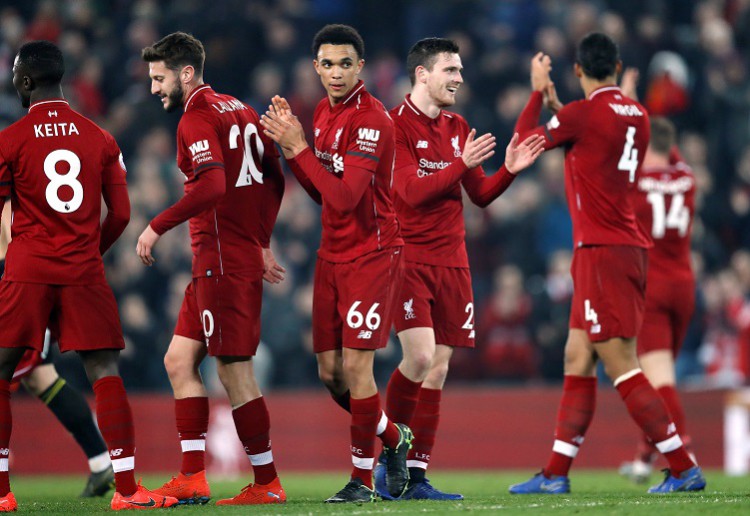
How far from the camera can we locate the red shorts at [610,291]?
290 inches

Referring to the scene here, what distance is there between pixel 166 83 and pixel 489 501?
9.81ft

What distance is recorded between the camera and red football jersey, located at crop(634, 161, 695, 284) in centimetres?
930

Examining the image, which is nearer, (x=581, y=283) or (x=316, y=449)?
(x=581, y=283)

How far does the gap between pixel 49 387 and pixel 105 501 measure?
3.71 feet

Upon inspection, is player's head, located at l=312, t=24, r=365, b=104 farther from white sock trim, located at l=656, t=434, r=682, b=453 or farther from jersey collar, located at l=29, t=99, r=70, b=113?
white sock trim, located at l=656, t=434, r=682, b=453

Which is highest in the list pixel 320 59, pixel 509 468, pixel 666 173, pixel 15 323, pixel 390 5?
pixel 390 5

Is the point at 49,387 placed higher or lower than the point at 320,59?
lower

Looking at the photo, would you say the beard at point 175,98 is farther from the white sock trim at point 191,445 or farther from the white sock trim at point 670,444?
the white sock trim at point 670,444

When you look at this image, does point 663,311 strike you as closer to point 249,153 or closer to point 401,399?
point 401,399

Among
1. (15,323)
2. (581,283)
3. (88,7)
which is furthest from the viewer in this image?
(88,7)

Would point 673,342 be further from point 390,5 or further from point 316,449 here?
point 390,5

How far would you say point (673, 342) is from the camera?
9438 mm

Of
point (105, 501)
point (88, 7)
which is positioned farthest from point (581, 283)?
point (88, 7)

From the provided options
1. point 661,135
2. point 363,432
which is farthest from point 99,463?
point 661,135
